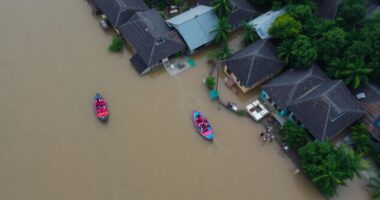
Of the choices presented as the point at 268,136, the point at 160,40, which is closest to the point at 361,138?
the point at 268,136

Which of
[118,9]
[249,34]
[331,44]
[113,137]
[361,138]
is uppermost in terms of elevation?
[118,9]

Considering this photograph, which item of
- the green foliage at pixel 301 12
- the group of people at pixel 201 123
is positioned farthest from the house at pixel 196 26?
the green foliage at pixel 301 12

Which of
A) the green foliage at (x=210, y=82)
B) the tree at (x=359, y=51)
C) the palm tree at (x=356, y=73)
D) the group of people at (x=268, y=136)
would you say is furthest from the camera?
the green foliage at (x=210, y=82)

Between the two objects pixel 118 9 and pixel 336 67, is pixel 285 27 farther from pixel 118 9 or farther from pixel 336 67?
pixel 118 9

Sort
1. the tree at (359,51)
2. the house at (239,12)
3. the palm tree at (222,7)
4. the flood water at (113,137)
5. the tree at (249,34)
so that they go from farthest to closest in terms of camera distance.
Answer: the house at (239,12) → the palm tree at (222,7) → the tree at (249,34) → the tree at (359,51) → the flood water at (113,137)

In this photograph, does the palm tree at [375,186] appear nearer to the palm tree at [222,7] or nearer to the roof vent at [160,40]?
the palm tree at [222,7]

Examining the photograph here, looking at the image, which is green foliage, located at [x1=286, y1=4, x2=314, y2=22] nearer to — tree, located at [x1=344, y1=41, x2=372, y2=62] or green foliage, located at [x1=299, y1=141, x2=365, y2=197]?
tree, located at [x1=344, y1=41, x2=372, y2=62]

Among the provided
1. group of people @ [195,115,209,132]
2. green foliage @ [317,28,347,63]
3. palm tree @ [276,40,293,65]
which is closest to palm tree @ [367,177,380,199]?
green foliage @ [317,28,347,63]
